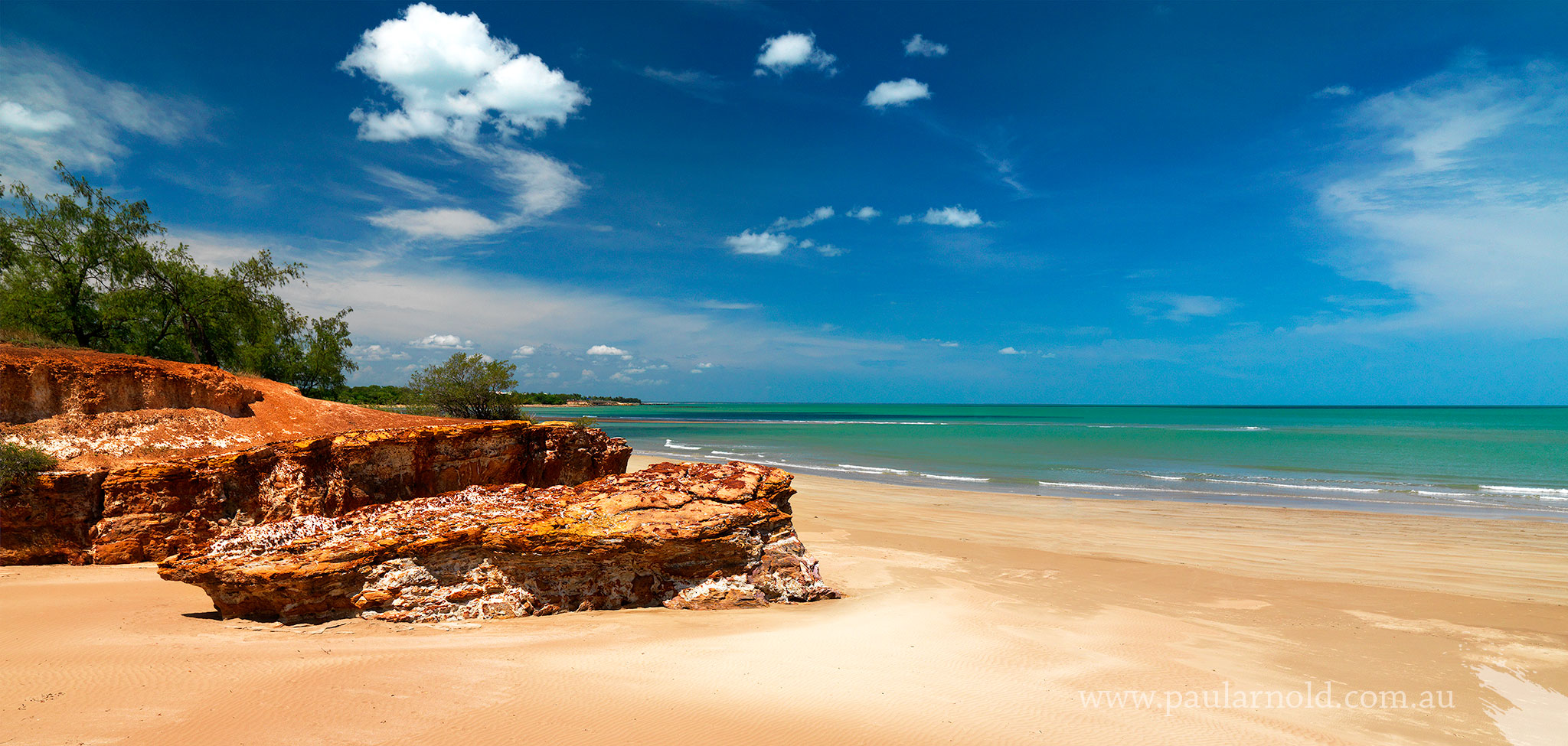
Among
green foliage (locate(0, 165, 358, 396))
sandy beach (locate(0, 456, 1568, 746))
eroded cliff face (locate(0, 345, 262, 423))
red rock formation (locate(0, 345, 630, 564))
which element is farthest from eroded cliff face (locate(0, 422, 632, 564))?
green foliage (locate(0, 165, 358, 396))

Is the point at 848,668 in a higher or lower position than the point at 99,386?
lower

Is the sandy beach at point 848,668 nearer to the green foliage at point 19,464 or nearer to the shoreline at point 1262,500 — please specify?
the green foliage at point 19,464

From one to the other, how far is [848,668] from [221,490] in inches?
355

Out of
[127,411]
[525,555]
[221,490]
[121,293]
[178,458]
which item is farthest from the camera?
[121,293]

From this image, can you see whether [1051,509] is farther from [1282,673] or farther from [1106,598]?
[1282,673]

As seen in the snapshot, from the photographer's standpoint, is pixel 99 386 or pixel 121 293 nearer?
pixel 99 386

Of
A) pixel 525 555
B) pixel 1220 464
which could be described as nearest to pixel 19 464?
pixel 525 555

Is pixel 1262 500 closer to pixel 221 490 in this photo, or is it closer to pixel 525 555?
pixel 525 555

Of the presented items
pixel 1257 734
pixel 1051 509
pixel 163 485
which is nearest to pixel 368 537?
pixel 163 485

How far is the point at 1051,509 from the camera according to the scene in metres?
18.4

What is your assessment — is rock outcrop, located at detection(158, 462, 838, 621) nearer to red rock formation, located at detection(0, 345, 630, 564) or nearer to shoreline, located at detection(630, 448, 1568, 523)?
red rock formation, located at detection(0, 345, 630, 564)

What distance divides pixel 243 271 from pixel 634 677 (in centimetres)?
2424

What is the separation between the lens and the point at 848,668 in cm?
572

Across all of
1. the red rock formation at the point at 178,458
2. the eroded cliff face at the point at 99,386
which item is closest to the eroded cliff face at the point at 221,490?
the red rock formation at the point at 178,458
